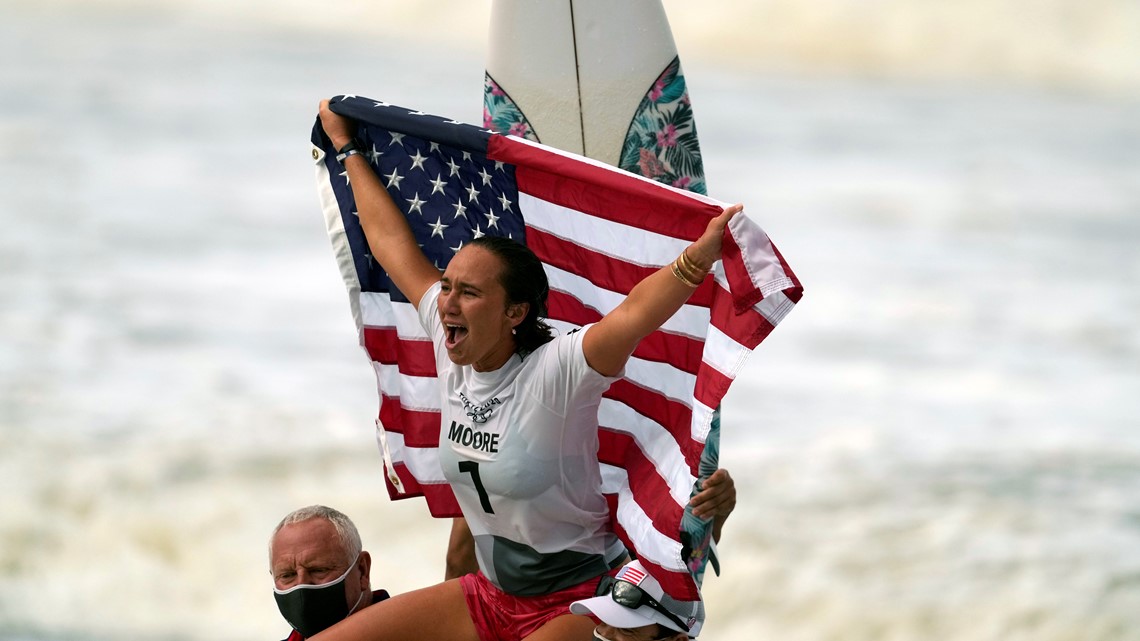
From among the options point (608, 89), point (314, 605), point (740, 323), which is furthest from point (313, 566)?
point (608, 89)

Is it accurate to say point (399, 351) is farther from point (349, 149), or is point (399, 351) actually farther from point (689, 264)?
point (689, 264)

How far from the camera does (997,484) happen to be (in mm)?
7988

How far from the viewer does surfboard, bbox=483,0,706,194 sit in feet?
13.2

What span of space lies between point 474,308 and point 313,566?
1.98ft

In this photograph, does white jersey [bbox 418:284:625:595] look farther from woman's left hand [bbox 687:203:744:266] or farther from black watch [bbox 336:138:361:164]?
black watch [bbox 336:138:361:164]

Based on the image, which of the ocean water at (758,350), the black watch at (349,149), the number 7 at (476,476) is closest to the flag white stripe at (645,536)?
the number 7 at (476,476)

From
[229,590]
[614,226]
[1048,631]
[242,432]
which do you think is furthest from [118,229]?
[614,226]

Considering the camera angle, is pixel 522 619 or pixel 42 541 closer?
pixel 522 619

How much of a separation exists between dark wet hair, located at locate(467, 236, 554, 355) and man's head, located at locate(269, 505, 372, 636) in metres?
0.51

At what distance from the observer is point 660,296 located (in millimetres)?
2512

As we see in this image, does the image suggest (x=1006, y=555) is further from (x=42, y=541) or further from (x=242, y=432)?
(x=42, y=541)

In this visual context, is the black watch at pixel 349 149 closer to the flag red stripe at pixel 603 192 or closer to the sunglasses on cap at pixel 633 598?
the flag red stripe at pixel 603 192

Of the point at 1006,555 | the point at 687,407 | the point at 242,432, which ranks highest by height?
the point at 242,432

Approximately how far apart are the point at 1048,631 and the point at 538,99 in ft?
12.9
